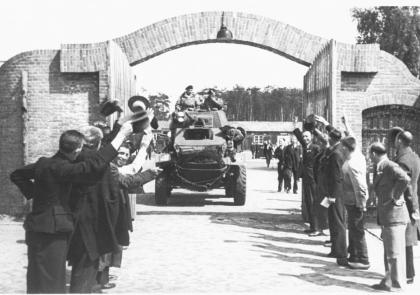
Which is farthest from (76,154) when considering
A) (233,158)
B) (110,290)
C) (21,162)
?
(233,158)

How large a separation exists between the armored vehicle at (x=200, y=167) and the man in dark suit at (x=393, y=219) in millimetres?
8271

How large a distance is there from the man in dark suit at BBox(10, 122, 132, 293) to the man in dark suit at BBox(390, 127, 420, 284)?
368 centimetres

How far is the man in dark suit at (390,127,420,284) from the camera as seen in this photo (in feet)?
23.5

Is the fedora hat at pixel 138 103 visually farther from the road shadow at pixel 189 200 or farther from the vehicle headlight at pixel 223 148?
the vehicle headlight at pixel 223 148

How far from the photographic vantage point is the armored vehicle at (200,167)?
15.4 meters

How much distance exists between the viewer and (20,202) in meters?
12.8

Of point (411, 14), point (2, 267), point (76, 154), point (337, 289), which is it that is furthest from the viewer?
point (411, 14)

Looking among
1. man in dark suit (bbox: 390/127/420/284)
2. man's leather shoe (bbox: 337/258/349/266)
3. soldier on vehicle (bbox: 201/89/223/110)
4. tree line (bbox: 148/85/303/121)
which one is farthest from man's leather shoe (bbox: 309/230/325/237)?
A: tree line (bbox: 148/85/303/121)

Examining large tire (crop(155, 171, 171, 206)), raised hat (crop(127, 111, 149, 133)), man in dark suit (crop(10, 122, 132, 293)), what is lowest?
large tire (crop(155, 171, 171, 206))

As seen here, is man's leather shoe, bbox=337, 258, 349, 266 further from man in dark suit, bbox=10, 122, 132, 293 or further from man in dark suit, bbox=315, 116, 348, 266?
man in dark suit, bbox=10, 122, 132, 293

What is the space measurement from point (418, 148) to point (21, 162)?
25.0 feet

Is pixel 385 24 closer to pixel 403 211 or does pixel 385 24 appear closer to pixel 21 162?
pixel 21 162

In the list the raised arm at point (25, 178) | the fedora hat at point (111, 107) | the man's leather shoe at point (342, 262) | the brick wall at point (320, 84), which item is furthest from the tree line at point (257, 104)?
the raised arm at point (25, 178)

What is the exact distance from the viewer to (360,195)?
8.07 meters
